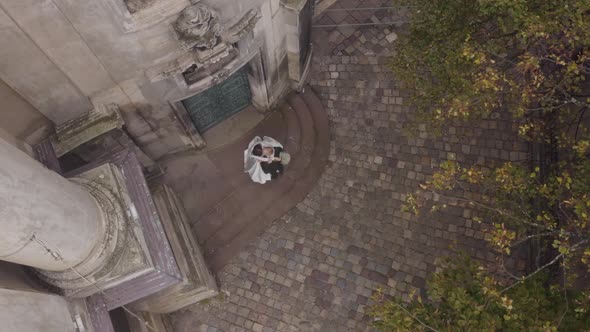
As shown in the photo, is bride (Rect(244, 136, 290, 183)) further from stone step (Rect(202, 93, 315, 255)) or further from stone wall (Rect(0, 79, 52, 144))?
stone wall (Rect(0, 79, 52, 144))

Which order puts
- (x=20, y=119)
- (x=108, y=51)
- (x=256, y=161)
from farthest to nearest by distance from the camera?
(x=256, y=161) < (x=20, y=119) < (x=108, y=51)

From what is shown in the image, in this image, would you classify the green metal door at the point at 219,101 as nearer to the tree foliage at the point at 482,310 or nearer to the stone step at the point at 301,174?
the stone step at the point at 301,174

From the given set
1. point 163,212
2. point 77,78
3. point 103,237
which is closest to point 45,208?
point 103,237

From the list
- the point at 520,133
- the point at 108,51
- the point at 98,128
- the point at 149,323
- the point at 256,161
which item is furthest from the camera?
the point at 256,161

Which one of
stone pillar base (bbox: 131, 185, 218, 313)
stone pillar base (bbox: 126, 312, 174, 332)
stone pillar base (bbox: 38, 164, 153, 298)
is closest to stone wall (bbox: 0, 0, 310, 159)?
stone pillar base (bbox: 38, 164, 153, 298)

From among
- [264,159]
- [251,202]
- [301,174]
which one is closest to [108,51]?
[264,159]

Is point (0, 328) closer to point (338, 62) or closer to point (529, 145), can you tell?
point (338, 62)

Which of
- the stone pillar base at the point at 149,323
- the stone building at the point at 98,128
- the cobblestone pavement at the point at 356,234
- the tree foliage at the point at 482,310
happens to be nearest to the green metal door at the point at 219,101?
the stone building at the point at 98,128

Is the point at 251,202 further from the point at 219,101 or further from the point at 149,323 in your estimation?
the point at 149,323
